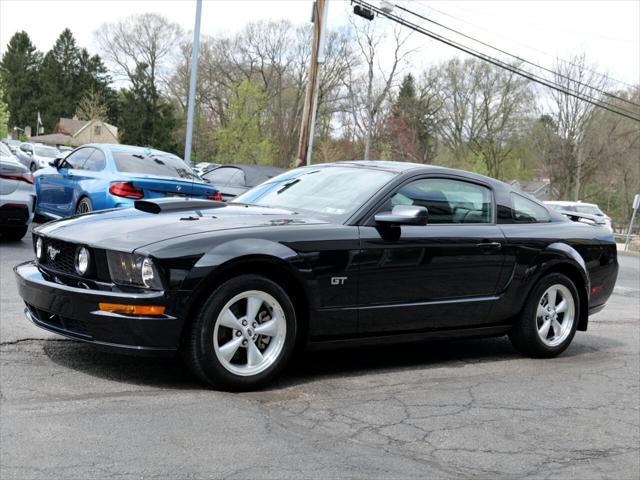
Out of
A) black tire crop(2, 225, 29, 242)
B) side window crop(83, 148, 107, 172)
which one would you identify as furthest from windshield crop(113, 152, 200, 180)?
black tire crop(2, 225, 29, 242)

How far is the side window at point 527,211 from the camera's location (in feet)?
20.6

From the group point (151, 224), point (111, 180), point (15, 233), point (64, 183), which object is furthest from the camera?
point (64, 183)

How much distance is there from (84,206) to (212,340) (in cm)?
693

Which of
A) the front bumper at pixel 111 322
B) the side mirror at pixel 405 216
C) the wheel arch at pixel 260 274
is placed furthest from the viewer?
the side mirror at pixel 405 216

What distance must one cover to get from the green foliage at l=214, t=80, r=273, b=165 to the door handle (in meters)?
47.1

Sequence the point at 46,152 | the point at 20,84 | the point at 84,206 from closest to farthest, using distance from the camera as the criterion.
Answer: the point at 84,206, the point at 46,152, the point at 20,84

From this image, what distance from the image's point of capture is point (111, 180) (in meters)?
10.3

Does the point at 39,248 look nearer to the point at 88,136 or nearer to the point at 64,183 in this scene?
the point at 64,183

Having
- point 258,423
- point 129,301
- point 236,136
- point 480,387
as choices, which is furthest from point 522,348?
point 236,136

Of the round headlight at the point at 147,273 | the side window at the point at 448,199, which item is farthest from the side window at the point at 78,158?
the round headlight at the point at 147,273

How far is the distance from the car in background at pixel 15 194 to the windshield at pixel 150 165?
1.21 m

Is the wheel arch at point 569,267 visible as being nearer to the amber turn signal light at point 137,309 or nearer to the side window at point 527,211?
the side window at point 527,211

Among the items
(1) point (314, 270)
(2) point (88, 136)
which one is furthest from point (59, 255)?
(2) point (88, 136)

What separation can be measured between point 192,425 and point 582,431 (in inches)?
87.9
